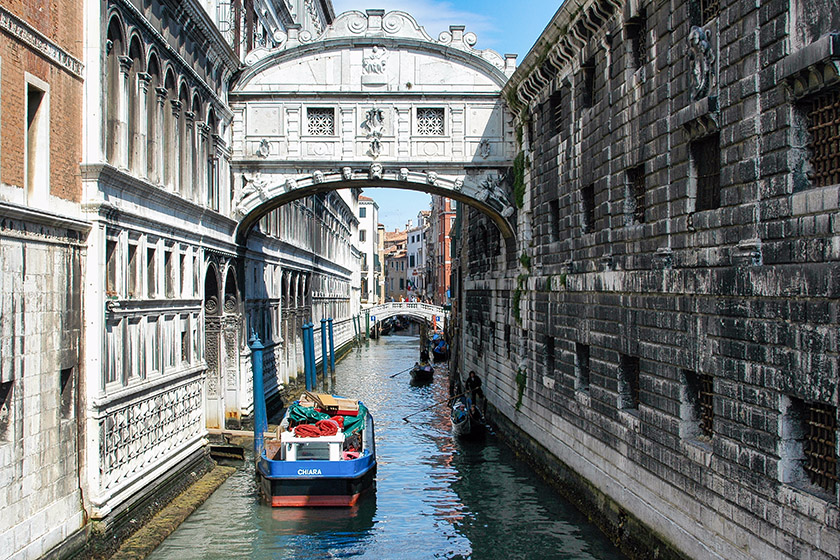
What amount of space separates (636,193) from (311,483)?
676cm

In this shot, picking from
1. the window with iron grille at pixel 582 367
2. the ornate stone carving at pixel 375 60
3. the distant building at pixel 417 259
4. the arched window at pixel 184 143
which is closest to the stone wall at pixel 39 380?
the arched window at pixel 184 143

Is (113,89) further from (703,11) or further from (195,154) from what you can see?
(703,11)

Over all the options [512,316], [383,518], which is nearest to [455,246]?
[512,316]

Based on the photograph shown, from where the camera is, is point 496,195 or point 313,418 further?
point 496,195

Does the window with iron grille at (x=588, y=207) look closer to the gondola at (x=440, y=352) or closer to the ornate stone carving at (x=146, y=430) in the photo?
the ornate stone carving at (x=146, y=430)

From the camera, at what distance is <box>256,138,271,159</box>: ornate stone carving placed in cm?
1902

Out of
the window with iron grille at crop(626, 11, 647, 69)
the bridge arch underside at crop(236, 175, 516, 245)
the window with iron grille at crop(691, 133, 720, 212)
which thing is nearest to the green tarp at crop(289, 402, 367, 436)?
the bridge arch underside at crop(236, 175, 516, 245)

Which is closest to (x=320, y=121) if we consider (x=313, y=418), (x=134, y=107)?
→ (x=134, y=107)

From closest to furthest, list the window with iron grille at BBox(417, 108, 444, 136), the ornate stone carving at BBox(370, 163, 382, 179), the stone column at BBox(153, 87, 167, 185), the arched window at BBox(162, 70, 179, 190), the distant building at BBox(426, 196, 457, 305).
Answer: the stone column at BBox(153, 87, 167, 185) → the arched window at BBox(162, 70, 179, 190) → the ornate stone carving at BBox(370, 163, 382, 179) → the window with iron grille at BBox(417, 108, 444, 136) → the distant building at BBox(426, 196, 457, 305)

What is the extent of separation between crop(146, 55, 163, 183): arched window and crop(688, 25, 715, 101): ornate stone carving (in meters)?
8.06

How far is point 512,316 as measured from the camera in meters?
19.2

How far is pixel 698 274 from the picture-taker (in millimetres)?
9250

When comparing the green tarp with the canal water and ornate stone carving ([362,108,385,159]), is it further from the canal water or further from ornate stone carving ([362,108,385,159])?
ornate stone carving ([362,108,385,159])

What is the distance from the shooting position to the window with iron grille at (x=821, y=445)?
7141 millimetres
